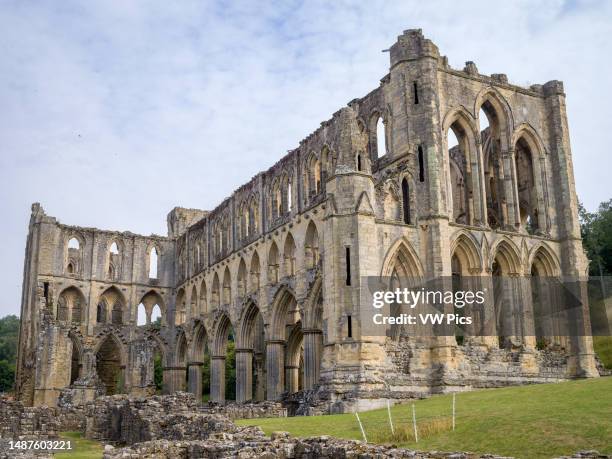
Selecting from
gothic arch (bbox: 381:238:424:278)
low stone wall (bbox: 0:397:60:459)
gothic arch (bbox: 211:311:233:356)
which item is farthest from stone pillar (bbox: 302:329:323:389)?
gothic arch (bbox: 211:311:233:356)

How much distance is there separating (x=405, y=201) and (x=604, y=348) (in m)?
13.3

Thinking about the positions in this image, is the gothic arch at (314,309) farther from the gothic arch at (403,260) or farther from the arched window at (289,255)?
the gothic arch at (403,260)

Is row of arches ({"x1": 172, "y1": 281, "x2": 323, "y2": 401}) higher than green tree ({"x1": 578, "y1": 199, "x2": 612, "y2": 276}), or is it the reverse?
green tree ({"x1": 578, "y1": 199, "x2": 612, "y2": 276})

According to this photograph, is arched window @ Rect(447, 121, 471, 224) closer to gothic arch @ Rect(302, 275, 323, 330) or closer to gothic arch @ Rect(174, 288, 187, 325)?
gothic arch @ Rect(302, 275, 323, 330)

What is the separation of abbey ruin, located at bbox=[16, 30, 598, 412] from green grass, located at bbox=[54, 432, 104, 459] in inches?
296

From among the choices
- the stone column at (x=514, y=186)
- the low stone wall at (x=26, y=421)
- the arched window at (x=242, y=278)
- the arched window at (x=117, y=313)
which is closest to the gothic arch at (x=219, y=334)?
the arched window at (x=242, y=278)

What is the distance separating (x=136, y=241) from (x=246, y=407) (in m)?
24.0

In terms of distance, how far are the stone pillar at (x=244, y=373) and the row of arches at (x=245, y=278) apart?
9.97 ft

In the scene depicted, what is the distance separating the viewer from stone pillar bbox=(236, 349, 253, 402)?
129ft

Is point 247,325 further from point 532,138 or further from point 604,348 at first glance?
point 604,348

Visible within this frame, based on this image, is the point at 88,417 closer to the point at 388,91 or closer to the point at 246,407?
the point at 246,407

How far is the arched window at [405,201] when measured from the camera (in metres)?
30.4

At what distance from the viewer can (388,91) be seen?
32.4m

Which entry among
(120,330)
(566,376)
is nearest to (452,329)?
(566,376)
